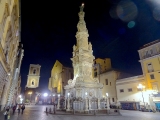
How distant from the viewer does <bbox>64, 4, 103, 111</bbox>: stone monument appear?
1981 cm

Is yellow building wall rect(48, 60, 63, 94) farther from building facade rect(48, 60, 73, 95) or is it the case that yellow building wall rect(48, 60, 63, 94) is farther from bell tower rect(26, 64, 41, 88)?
bell tower rect(26, 64, 41, 88)

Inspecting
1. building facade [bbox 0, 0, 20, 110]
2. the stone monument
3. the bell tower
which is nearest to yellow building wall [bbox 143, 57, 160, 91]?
the stone monument

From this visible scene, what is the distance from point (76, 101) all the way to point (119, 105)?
17.6 metres

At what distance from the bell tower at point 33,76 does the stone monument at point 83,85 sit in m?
54.3

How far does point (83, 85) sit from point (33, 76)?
59738 mm

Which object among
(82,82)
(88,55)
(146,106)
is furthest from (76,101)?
(146,106)

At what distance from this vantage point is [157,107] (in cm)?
2433

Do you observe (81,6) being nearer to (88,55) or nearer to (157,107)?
(88,55)

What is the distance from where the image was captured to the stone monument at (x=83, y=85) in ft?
65.0

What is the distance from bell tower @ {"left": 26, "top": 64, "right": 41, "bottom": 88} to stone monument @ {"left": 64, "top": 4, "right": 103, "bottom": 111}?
54.3 m

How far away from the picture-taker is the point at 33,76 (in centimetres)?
7356

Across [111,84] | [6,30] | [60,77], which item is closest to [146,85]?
[111,84]

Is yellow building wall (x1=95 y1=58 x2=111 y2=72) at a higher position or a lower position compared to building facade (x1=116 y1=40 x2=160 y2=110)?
higher

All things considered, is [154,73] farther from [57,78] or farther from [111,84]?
[57,78]
